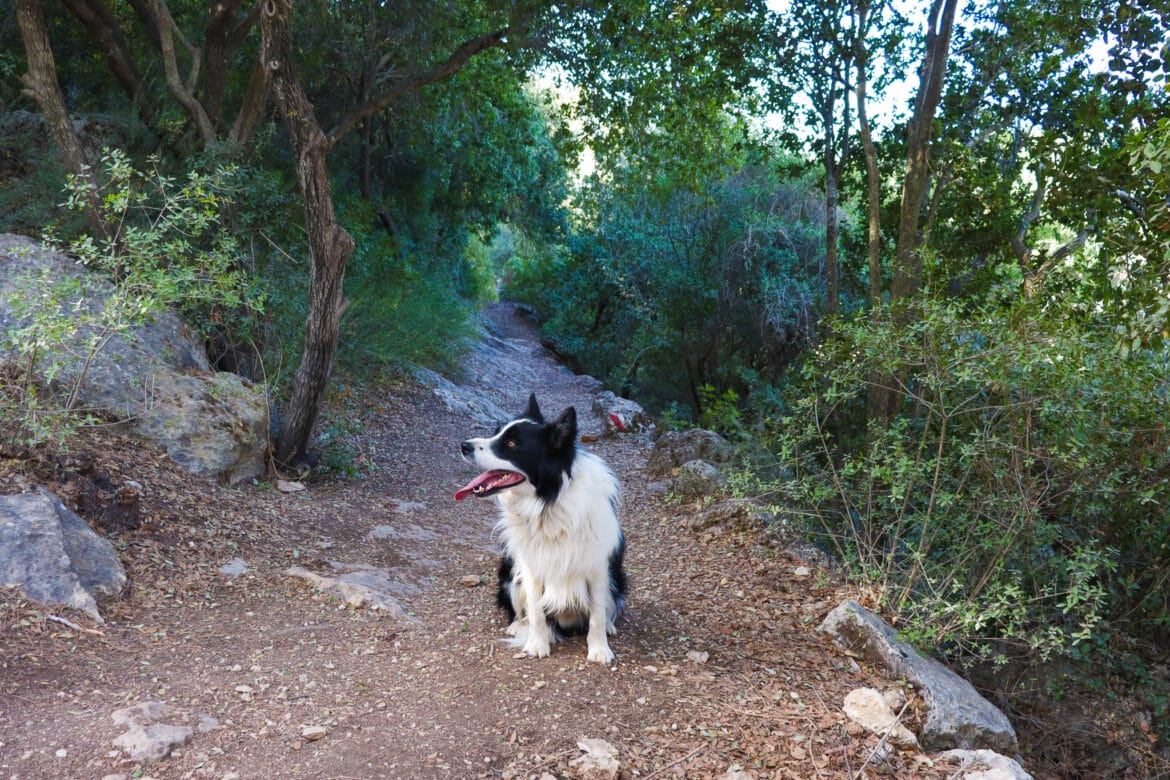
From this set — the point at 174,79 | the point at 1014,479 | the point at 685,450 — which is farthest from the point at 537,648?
the point at 174,79

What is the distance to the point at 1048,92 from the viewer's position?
7.73m

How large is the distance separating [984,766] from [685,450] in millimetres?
5650

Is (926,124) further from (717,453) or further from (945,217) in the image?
(717,453)

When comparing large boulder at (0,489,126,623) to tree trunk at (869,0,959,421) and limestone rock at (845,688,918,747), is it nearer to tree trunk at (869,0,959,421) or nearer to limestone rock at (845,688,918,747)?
limestone rock at (845,688,918,747)

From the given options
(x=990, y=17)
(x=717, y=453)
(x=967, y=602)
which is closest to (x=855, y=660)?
(x=967, y=602)

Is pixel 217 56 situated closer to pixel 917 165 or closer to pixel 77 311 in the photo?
pixel 77 311

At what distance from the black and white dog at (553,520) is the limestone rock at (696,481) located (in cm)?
350

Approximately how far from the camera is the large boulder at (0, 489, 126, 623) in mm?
4098

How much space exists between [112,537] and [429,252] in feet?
43.8

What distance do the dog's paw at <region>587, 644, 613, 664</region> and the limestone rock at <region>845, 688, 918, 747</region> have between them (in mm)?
1176

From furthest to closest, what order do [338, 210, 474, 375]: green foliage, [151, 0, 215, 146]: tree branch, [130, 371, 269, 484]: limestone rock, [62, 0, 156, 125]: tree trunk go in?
[338, 210, 474, 375]: green foliage, [62, 0, 156, 125]: tree trunk, [151, 0, 215, 146]: tree branch, [130, 371, 269, 484]: limestone rock

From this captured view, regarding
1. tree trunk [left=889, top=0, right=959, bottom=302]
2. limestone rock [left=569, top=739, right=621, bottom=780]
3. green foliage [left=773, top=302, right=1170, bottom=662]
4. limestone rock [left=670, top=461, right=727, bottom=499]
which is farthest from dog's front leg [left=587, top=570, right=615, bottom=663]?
tree trunk [left=889, top=0, right=959, bottom=302]

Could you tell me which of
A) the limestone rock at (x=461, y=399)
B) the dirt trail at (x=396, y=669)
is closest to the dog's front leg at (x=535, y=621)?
the dirt trail at (x=396, y=669)

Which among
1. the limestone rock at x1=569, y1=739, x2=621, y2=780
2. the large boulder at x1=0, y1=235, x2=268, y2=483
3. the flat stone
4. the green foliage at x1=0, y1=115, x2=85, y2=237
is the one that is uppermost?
the green foliage at x1=0, y1=115, x2=85, y2=237
